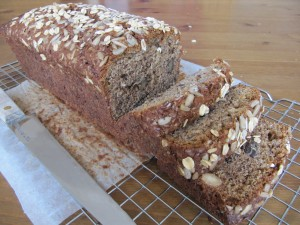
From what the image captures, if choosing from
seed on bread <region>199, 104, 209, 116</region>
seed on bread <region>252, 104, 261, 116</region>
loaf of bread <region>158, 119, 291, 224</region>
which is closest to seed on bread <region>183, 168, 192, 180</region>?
loaf of bread <region>158, 119, 291, 224</region>

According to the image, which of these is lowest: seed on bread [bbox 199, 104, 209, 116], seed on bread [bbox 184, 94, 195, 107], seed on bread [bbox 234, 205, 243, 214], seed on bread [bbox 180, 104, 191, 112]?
seed on bread [bbox 234, 205, 243, 214]

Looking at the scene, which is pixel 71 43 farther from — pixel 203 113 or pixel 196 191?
pixel 196 191

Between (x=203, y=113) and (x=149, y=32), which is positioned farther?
(x=149, y=32)

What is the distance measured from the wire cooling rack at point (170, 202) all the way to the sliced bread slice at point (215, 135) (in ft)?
0.47

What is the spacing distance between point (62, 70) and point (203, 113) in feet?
2.84

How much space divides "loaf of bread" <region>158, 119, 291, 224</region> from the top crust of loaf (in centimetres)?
59

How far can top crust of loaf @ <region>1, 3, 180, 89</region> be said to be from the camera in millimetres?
1426

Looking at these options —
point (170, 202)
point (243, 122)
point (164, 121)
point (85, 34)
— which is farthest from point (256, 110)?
point (85, 34)

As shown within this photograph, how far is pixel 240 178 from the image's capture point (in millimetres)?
1223

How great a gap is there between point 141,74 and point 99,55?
28 centimetres

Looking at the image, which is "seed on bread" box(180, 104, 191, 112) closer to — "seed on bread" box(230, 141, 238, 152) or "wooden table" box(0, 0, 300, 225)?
"seed on bread" box(230, 141, 238, 152)

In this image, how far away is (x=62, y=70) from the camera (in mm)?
1692

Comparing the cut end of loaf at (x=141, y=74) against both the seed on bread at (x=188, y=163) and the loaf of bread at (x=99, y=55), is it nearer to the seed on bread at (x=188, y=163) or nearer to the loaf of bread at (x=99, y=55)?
the loaf of bread at (x=99, y=55)

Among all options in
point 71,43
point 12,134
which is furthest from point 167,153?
point 12,134
